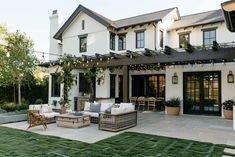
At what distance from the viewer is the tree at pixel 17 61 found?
50.5ft

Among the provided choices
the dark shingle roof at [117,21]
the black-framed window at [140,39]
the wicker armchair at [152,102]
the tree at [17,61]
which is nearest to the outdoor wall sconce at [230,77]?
the wicker armchair at [152,102]

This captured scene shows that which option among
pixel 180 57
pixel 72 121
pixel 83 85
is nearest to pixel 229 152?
pixel 180 57

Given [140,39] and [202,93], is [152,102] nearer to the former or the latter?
[202,93]

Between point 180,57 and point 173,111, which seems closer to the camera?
point 180,57

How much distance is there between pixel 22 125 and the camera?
9.42 meters

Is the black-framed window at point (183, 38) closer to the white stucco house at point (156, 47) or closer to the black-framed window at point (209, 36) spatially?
the white stucco house at point (156, 47)

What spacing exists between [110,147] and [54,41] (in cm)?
1392

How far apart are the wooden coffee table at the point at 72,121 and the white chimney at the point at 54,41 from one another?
9.76 m

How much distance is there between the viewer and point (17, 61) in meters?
15.6

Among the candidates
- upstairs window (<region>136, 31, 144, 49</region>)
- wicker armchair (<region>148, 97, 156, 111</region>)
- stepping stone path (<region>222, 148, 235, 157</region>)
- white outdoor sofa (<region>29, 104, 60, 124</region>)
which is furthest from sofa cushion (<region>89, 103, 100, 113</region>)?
upstairs window (<region>136, 31, 144, 49</region>)

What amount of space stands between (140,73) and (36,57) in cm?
735

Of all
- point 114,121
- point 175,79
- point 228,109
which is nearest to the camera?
point 114,121

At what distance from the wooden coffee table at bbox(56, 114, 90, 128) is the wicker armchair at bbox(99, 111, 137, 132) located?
828 millimetres

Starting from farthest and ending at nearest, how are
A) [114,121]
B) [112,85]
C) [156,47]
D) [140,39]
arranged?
1. [112,85]
2. [140,39]
3. [156,47]
4. [114,121]
